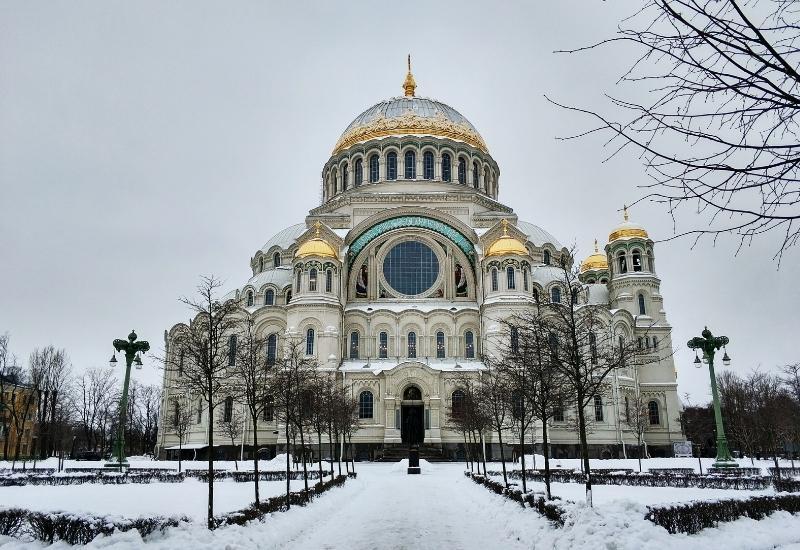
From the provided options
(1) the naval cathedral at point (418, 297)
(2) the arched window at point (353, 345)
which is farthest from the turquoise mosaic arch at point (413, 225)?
(2) the arched window at point (353, 345)

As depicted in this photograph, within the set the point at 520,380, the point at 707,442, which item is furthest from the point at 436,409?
the point at 707,442

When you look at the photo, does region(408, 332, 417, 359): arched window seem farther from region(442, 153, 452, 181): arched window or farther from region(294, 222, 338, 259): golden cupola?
region(442, 153, 452, 181): arched window

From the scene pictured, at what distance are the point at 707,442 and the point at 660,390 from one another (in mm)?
31000

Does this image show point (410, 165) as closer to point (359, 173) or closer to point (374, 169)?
point (374, 169)

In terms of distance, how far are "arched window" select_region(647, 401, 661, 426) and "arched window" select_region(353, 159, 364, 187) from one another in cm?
3032

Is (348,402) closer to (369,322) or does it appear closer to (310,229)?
(369,322)

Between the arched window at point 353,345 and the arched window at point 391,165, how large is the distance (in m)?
15.3

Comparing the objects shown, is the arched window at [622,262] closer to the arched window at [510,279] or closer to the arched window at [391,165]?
the arched window at [510,279]

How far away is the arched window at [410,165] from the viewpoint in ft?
190

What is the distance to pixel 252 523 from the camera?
12.5 metres

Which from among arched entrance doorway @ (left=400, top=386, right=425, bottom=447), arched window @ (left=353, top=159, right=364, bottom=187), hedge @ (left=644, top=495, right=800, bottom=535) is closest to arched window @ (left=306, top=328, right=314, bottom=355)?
arched entrance doorway @ (left=400, top=386, right=425, bottom=447)

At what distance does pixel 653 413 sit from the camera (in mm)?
50156

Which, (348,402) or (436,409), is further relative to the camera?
(436,409)

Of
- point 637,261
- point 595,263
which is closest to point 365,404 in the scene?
point 637,261
